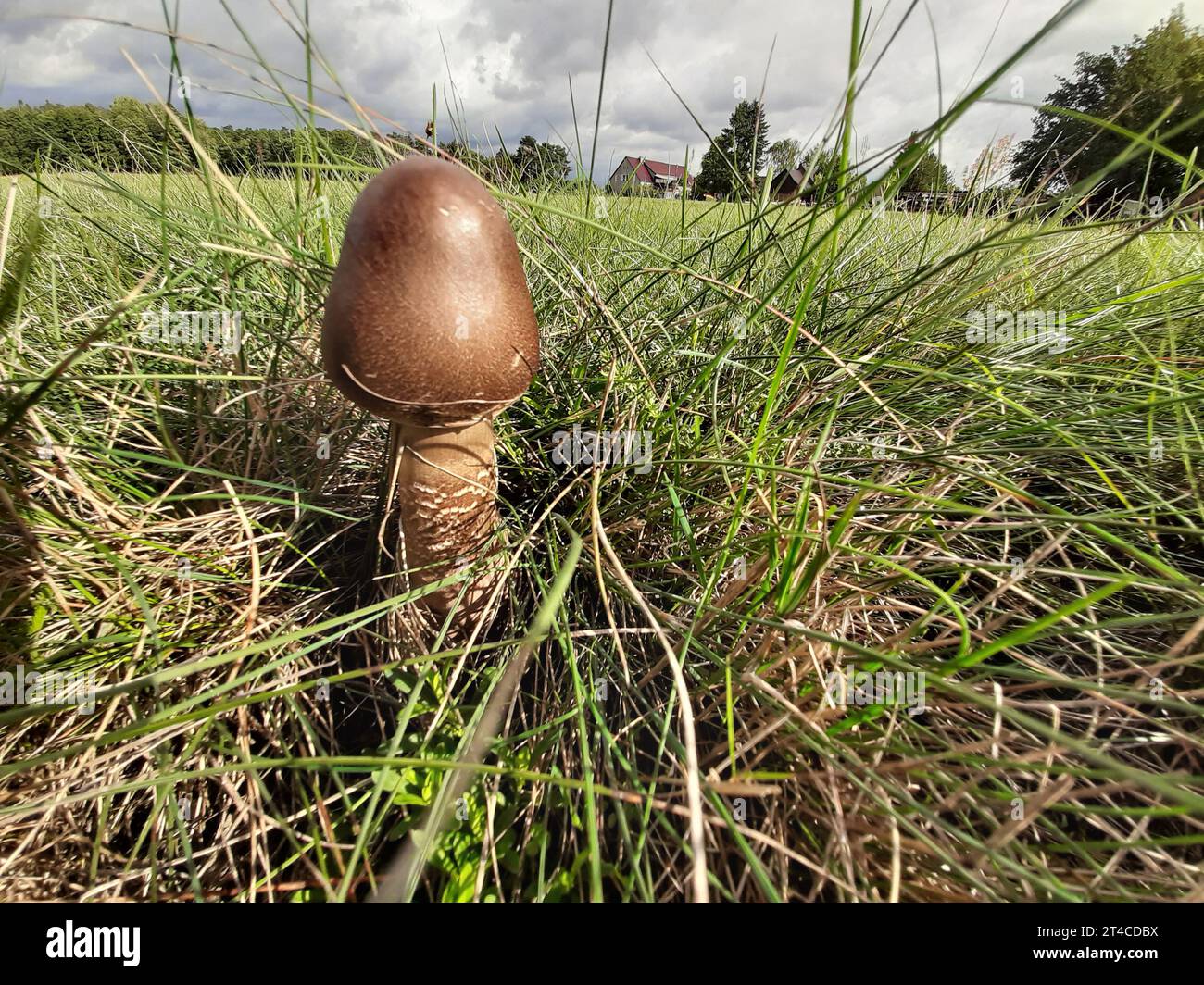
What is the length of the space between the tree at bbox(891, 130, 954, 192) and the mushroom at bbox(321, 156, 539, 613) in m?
0.77

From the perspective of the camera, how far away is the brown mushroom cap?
1.02 meters

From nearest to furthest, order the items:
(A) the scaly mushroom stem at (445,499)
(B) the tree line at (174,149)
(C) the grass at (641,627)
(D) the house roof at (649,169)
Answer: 1. (C) the grass at (641,627)
2. (A) the scaly mushroom stem at (445,499)
3. (B) the tree line at (174,149)
4. (D) the house roof at (649,169)

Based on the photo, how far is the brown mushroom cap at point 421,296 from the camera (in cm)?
102

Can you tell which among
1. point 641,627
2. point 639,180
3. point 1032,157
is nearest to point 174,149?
point 641,627

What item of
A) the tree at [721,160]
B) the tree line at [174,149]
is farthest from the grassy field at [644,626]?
the tree line at [174,149]

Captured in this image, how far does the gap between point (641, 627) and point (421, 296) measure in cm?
86

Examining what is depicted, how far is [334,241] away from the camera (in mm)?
2279

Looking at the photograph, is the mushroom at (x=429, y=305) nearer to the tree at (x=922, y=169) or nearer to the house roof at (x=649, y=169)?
the tree at (x=922, y=169)

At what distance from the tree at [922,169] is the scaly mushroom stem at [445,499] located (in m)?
1.02

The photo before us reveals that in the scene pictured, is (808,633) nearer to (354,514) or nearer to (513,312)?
(513,312)

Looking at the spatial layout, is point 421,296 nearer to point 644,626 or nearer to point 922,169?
point 644,626

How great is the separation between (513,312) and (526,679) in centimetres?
85

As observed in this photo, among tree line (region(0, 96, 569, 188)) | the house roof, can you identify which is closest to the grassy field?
tree line (region(0, 96, 569, 188))

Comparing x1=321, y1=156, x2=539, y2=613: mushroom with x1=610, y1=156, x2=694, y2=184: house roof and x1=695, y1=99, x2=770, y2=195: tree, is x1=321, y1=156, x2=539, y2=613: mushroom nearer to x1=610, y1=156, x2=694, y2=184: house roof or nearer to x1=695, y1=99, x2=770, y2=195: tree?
x1=695, y1=99, x2=770, y2=195: tree
